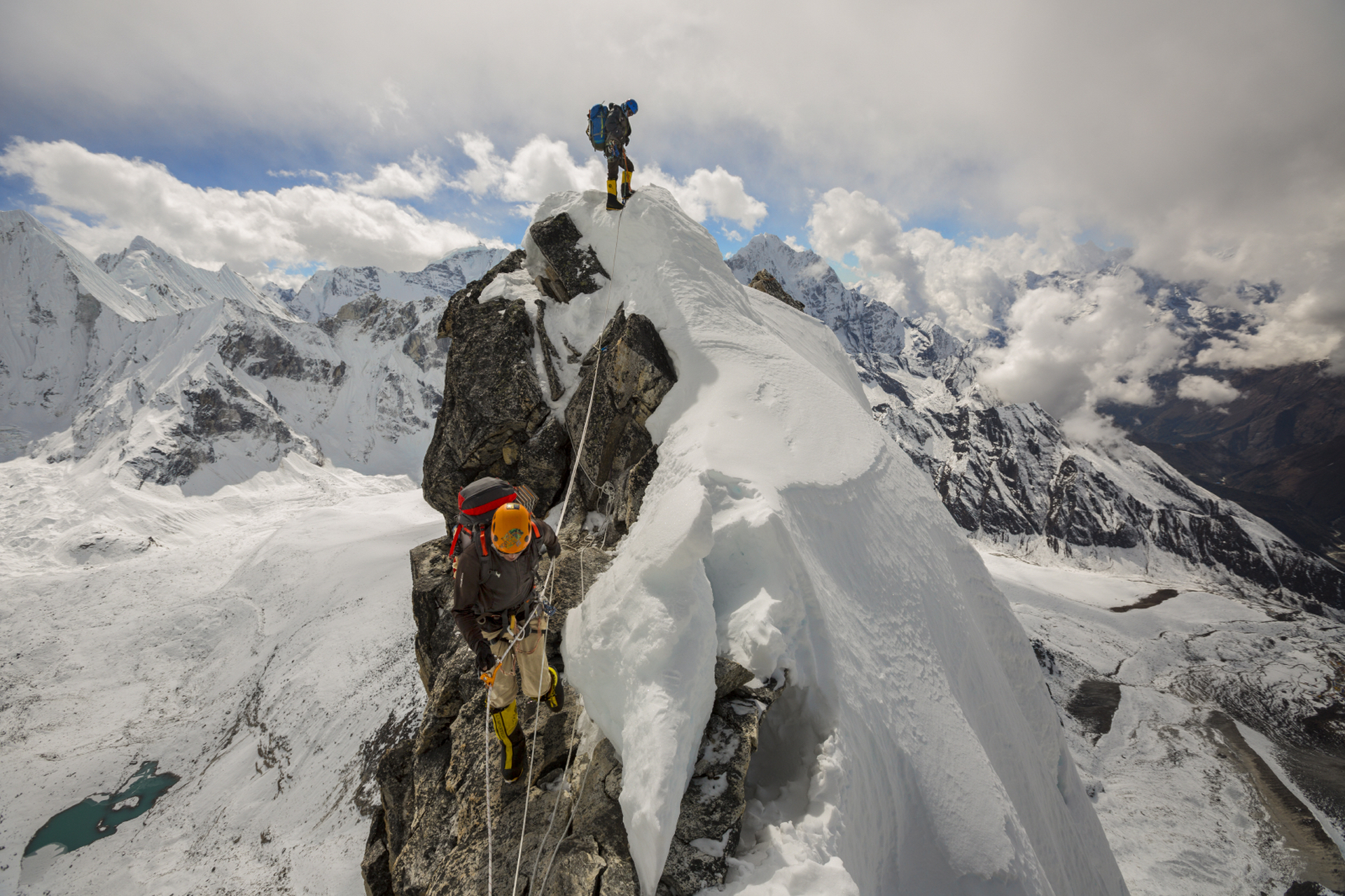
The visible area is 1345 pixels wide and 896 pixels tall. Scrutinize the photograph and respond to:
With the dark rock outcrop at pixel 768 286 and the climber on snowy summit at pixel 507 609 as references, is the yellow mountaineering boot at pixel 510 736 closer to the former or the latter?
the climber on snowy summit at pixel 507 609

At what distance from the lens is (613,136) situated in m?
14.9

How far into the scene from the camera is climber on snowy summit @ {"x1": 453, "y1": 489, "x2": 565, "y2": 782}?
19.0ft

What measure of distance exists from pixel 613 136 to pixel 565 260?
381 centimetres

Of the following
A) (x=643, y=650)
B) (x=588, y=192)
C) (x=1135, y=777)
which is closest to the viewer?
(x=643, y=650)

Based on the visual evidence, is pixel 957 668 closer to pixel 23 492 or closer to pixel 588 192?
pixel 588 192

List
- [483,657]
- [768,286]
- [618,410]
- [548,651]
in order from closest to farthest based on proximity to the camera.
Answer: [483,657] < [548,651] < [618,410] < [768,286]

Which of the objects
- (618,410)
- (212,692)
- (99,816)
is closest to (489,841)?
(618,410)

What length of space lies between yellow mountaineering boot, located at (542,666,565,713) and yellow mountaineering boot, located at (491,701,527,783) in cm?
51

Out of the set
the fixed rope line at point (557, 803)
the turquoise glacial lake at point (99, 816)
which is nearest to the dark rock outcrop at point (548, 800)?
the fixed rope line at point (557, 803)

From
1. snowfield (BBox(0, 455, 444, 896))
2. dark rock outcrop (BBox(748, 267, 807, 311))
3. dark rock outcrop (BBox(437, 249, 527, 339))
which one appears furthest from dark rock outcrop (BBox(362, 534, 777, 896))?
snowfield (BBox(0, 455, 444, 896))

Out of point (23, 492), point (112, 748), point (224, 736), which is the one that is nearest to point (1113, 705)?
point (224, 736)

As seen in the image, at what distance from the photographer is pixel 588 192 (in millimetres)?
16656

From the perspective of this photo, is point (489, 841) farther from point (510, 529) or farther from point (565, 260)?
point (565, 260)

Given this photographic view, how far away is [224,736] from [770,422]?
64827mm
